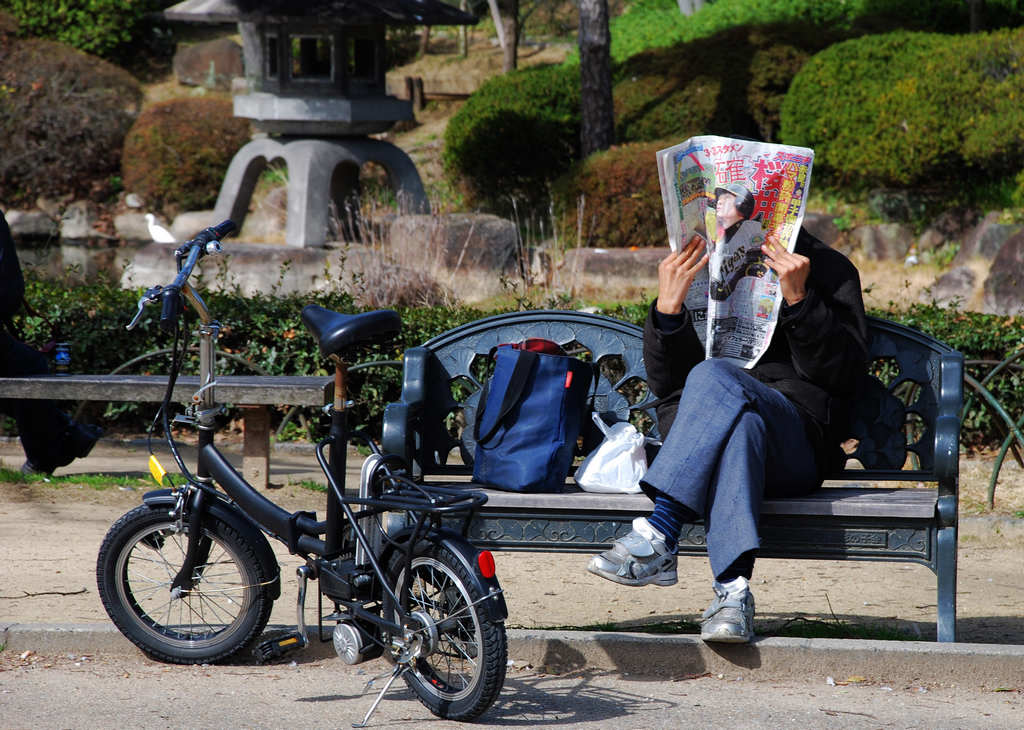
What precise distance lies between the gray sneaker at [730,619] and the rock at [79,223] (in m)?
17.7

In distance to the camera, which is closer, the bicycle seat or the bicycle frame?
the bicycle frame

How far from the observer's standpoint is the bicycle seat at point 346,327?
3.64 m

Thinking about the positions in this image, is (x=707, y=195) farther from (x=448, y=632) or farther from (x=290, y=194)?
(x=290, y=194)

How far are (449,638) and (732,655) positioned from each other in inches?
35.7

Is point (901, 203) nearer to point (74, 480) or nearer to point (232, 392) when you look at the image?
point (232, 392)

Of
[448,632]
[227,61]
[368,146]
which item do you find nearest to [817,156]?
[368,146]

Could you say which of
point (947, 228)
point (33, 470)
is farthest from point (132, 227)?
point (33, 470)

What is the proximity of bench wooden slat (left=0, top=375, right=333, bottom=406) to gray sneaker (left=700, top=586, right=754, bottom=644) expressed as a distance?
2557 millimetres

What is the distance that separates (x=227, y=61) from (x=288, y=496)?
2095 cm

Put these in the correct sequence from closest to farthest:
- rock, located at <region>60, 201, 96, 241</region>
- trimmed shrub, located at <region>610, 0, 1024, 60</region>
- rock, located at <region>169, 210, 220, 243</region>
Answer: trimmed shrub, located at <region>610, 0, 1024, 60</region> → rock, located at <region>169, 210, 220, 243</region> → rock, located at <region>60, 201, 96, 241</region>

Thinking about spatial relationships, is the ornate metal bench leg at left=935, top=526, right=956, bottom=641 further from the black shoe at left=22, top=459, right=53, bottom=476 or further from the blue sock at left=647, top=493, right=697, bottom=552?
the black shoe at left=22, top=459, right=53, bottom=476

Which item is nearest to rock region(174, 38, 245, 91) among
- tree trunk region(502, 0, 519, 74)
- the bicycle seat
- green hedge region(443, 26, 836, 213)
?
tree trunk region(502, 0, 519, 74)

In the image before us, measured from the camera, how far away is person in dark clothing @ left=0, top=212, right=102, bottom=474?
6.19m

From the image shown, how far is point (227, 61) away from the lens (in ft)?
83.9
